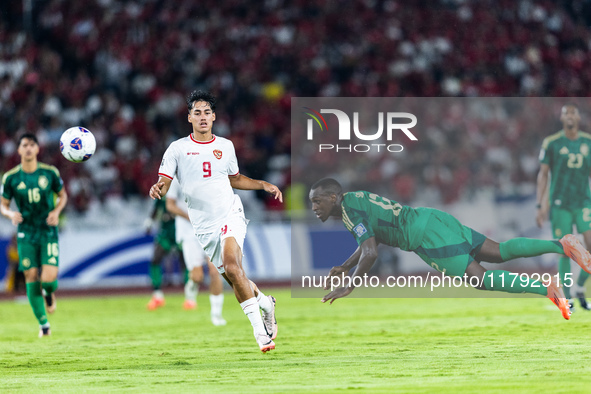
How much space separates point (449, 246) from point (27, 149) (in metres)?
5.41

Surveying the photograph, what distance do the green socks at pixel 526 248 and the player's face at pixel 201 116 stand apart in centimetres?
404

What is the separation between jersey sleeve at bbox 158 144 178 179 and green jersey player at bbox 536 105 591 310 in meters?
5.74

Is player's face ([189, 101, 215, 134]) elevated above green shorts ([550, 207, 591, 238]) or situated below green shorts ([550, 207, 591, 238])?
above

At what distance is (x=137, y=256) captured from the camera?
765 inches

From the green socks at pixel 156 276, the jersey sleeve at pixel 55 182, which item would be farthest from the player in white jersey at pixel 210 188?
the green socks at pixel 156 276

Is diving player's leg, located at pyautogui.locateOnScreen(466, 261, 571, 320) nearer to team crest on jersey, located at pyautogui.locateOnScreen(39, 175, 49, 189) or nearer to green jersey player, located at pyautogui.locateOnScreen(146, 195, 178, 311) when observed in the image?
team crest on jersey, located at pyautogui.locateOnScreen(39, 175, 49, 189)

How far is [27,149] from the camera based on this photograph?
36.1 ft

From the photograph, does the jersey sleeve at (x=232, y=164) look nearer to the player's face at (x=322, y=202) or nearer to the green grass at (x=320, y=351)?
the green grass at (x=320, y=351)

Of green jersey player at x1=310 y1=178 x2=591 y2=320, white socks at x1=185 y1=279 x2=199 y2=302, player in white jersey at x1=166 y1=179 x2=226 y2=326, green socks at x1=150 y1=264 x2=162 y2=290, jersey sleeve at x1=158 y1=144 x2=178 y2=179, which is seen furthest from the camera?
green socks at x1=150 y1=264 x2=162 y2=290

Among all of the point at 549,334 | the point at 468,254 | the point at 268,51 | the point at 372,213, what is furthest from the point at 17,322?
the point at 268,51

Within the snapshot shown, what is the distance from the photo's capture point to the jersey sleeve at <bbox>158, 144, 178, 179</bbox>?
8625 millimetres

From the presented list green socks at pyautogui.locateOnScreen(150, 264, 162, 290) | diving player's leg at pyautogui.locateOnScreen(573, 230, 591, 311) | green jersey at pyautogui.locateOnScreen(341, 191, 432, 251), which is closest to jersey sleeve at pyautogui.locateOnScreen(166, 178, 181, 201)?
green socks at pyautogui.locateOnScreen(150, 264, 162, 290)

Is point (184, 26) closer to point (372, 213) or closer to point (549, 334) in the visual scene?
point (372, 213)

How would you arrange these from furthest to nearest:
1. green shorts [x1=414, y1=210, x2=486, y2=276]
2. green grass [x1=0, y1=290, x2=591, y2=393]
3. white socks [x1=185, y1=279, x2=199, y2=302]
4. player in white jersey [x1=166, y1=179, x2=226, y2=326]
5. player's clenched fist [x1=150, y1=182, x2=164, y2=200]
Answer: white socks [x1=185, y1=279, x2=199, y2=302]
player in white jersey [x1=166, y1=179, x2=226, y2=326]
green shorts [x1=414, y1=210, x2=486, y2=276]
player's clenched fist [x1=150, y1=182, x2=164, y2=200]
green grass [x1=0, y1=290, x2=591, y2=393]
